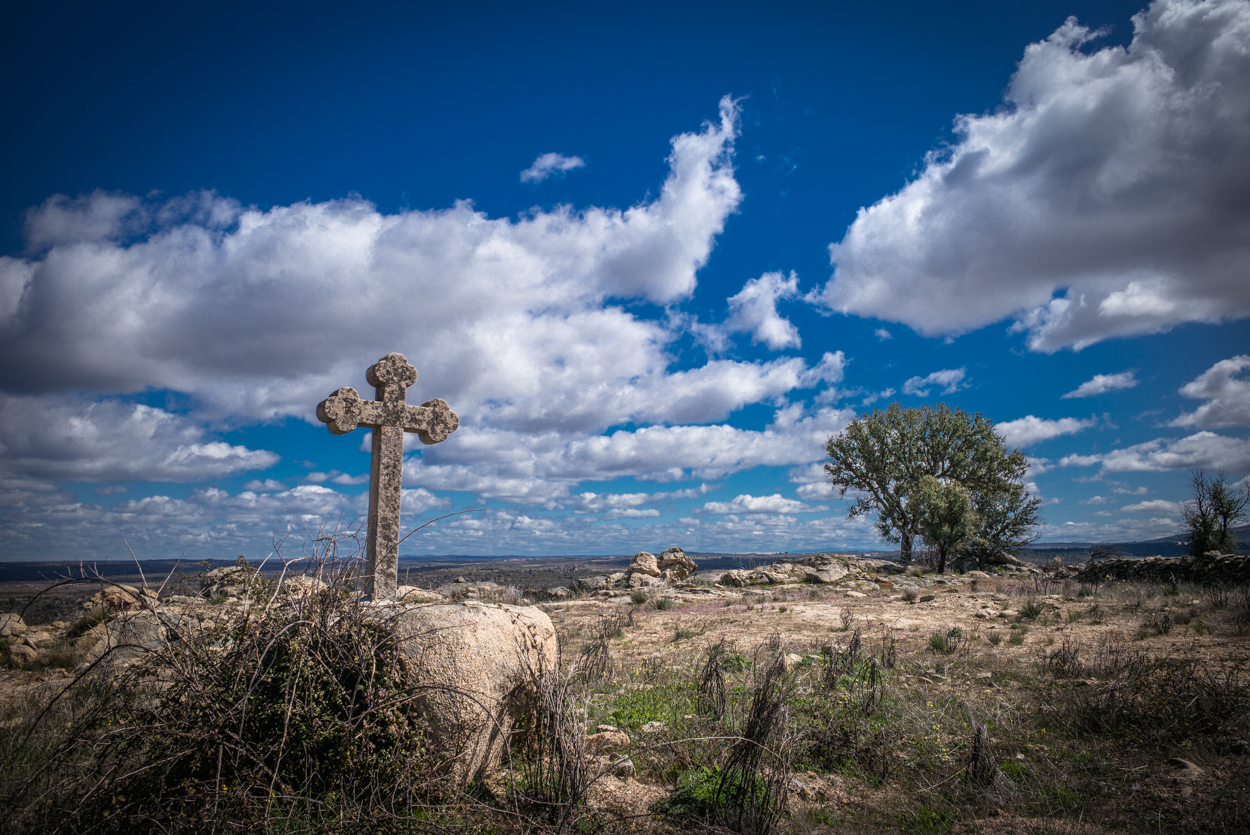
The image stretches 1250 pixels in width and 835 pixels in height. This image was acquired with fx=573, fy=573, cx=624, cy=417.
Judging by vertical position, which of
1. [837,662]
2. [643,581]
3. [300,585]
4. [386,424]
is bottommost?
[643,581]

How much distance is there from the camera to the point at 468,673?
164 inches

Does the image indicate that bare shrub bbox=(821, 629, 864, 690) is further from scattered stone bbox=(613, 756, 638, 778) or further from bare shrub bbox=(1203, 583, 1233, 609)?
bare shrub bbox=(1203, 583, 1233, 609)

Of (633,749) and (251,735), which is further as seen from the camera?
(633,749)

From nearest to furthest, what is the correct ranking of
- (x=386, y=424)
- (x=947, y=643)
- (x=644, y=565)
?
(x=386, y=424), (x=947, y=643), (x=644, y=565)

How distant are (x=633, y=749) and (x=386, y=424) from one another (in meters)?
6.30

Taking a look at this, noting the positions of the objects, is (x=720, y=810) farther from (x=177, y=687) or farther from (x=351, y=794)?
(x=177, y=687)

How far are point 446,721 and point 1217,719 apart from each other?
653cm

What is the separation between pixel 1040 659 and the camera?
8.01 m

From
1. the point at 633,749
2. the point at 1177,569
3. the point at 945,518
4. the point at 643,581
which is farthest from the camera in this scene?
the point at 945,518

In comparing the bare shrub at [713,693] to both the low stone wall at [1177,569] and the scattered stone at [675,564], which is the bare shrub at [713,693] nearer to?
the low stone wall at [1177,569]

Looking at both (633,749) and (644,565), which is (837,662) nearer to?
(633,749)

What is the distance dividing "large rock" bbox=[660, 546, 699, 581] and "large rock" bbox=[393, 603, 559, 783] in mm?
20720

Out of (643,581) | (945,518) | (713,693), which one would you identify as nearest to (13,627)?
(713,693)

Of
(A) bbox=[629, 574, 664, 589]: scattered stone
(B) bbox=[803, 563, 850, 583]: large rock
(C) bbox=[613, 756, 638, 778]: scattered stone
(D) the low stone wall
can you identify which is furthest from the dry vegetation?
(B) bbox=[803, 563, 850, 583]: large rock
